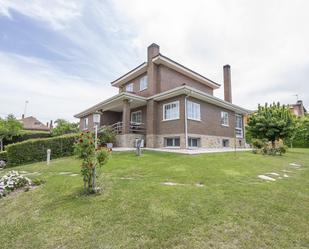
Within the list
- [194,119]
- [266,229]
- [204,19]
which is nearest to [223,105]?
[194,119]

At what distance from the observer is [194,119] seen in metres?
15.3

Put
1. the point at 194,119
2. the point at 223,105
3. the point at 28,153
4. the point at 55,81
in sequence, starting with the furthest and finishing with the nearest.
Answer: the point at 55,81
the point at 223,105
the point at 194,119
the point at 28,153

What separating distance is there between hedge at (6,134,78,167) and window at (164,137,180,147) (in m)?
7.16

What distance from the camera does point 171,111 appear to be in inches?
615

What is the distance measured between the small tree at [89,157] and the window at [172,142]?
10073 mm

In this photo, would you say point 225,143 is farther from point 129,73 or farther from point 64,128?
point 64,128

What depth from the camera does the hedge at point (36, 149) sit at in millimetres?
12695

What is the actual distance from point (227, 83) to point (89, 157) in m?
20.1

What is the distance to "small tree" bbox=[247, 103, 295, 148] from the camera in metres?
17.5

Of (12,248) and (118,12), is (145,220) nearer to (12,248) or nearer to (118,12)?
(12,248)

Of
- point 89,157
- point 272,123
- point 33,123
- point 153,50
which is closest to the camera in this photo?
point 89,157

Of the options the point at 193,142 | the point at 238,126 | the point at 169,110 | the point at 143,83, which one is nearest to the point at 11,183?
the point at 169,110

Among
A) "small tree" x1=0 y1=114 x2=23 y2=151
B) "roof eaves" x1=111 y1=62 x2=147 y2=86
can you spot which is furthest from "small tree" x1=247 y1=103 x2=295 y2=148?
"small tree" x1=0 y1=114 x2=23 y2=151

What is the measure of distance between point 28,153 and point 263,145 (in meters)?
17.5
